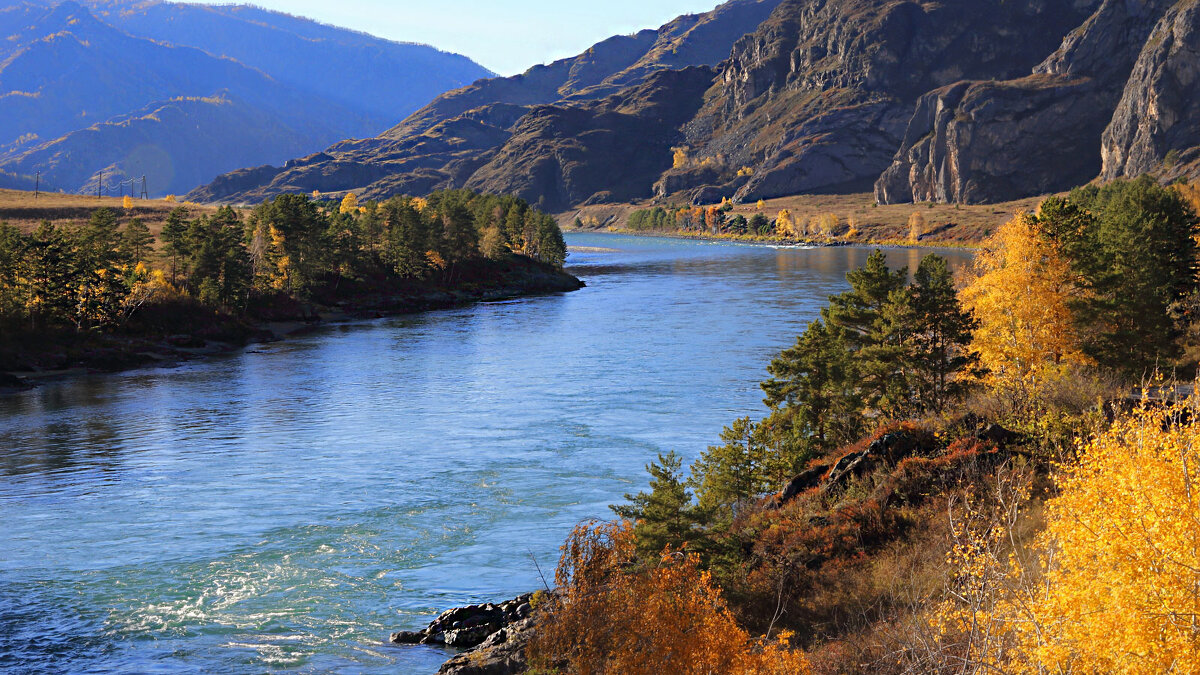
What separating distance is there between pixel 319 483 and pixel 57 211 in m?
129

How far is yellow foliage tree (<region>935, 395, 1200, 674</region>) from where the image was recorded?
13539 mm

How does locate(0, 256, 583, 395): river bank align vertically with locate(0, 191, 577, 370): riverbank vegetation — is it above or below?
below

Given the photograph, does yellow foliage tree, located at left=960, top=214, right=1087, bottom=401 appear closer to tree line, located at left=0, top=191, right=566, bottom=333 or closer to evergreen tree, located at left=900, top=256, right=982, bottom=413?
evergreen tree, located at left=900, top=256, right=982, bottom=413

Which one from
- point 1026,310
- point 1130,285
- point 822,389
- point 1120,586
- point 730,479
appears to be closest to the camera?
point 1120,586

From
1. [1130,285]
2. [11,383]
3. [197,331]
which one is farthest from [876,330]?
[197,331]

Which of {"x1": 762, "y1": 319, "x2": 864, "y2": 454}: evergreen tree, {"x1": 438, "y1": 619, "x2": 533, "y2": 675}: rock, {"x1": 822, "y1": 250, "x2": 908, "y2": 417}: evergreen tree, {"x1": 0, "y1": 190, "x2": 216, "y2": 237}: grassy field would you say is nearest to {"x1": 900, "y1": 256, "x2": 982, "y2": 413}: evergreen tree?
{"x1": 822, "y1": 250, "x2": 908, "y2": 417}: evergreen tree

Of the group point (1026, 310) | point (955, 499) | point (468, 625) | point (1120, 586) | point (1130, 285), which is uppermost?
point (1130, 285)

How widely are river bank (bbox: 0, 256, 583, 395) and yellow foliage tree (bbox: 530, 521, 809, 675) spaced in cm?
6662

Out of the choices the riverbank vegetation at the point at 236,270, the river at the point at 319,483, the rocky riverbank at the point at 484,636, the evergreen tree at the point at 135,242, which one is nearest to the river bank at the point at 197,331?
the riverbank vegetation at the point at 236,270

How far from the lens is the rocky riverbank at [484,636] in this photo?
23906 mm

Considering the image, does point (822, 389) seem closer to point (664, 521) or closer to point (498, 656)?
point (664, 521)

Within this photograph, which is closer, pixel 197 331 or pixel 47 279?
pixel 47 279

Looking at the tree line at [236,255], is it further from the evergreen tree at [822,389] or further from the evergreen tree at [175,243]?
the evergreen tree at [822,389]

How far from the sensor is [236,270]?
101m
